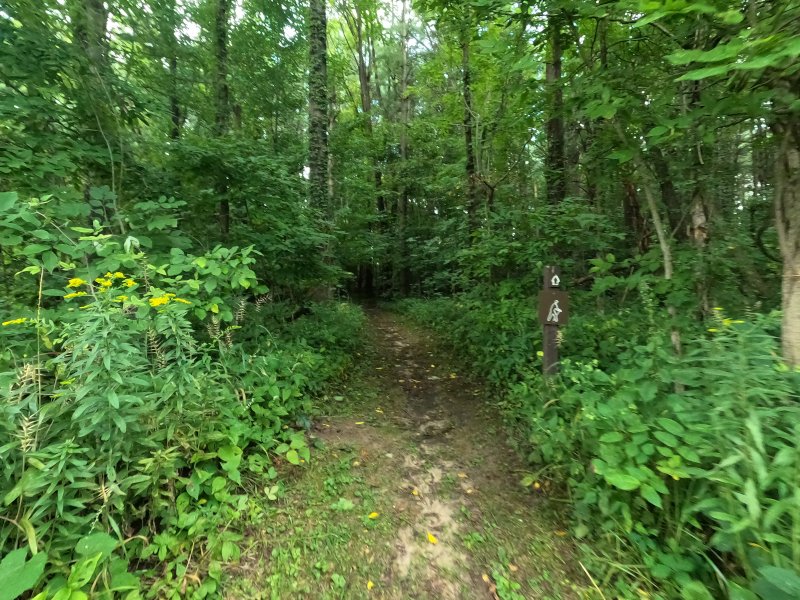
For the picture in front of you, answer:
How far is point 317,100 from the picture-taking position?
755 centimetres

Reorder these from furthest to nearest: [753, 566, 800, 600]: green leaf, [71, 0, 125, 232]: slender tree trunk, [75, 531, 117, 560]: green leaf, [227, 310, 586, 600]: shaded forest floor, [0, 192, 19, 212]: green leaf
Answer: [71, 0, 125, 232]: slender tree trunk, [0, 192, 19, 212]: green leaf, [227, 310, 586, 600]: shaded forest floor, [75, 531, 117, 560]: green leaf, [753, 566, 800, 600]: green leaf

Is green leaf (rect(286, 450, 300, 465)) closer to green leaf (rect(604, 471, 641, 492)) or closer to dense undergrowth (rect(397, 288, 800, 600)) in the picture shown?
dense undergrowth (rect(397, 288, 800, 600))

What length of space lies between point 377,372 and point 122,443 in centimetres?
433

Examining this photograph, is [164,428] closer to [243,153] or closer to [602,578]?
[602,578]

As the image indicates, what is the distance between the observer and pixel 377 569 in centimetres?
255

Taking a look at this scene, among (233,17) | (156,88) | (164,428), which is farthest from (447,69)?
(164,428)

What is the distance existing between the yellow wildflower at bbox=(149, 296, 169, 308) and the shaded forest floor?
69.2 inches

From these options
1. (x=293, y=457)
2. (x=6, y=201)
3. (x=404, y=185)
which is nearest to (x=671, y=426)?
(x=293, y=457)

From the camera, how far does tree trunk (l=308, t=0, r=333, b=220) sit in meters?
7.54

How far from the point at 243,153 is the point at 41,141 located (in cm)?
212

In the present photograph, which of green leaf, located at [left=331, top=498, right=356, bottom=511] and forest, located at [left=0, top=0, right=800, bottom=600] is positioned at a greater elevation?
forest, located at [left=0, top=0, right=800, bottom=600]

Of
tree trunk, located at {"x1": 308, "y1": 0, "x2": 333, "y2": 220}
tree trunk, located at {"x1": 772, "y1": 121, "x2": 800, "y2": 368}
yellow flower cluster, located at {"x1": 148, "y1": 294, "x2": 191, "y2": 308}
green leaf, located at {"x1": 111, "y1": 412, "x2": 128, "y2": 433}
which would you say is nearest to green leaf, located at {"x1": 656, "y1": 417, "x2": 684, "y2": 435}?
tree trunk, located at {"x1": 772, "y1": 121, "x2": 800, "y2": 368}

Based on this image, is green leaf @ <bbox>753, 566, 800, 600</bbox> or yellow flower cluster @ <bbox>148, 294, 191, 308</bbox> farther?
yellow flower cluster @ <bbox>148, 294, 191, 308</bbox>

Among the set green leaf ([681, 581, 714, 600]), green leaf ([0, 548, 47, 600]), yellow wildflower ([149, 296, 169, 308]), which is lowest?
green leaf ([681, 581, 714, 600])
